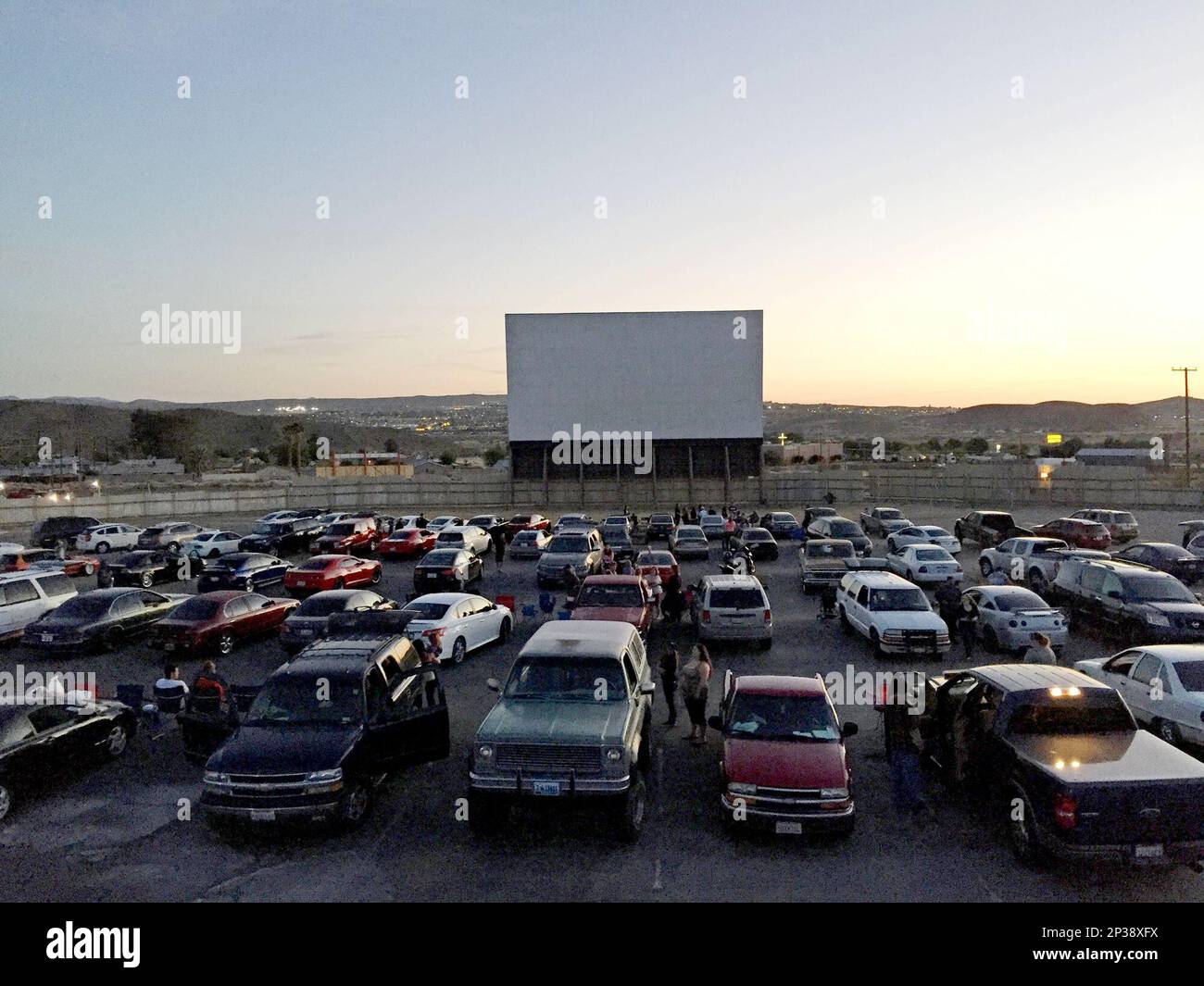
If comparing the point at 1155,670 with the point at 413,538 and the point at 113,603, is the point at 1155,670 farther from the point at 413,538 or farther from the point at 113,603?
the point at 413,538

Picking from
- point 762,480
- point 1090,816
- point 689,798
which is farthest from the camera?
Result: point 762,480

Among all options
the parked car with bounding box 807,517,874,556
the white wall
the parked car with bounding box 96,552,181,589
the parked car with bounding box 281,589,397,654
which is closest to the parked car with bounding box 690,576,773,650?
the parked car with bounding box 281,589,397,654

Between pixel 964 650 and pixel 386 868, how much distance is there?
13.7 m

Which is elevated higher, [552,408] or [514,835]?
[552,408]

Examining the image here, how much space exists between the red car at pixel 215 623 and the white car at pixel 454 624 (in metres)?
3.68

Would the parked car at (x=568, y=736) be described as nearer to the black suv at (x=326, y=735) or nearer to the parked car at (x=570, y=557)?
the black suv at (x=326, y=735)

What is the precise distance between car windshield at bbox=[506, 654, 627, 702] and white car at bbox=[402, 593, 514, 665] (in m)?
6.53

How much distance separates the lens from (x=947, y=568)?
87.0 feet

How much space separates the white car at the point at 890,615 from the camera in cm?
1795

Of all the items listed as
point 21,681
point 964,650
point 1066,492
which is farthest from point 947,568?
point 1066,492

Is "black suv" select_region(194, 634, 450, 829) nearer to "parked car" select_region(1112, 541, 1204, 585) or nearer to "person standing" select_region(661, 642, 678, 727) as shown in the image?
"person standing" select_region(661, 642, 678, 727)

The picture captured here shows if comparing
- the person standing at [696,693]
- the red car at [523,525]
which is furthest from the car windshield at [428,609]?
the red car at [523,525]

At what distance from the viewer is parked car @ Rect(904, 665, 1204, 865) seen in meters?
8.28

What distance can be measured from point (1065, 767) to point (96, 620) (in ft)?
58.3
